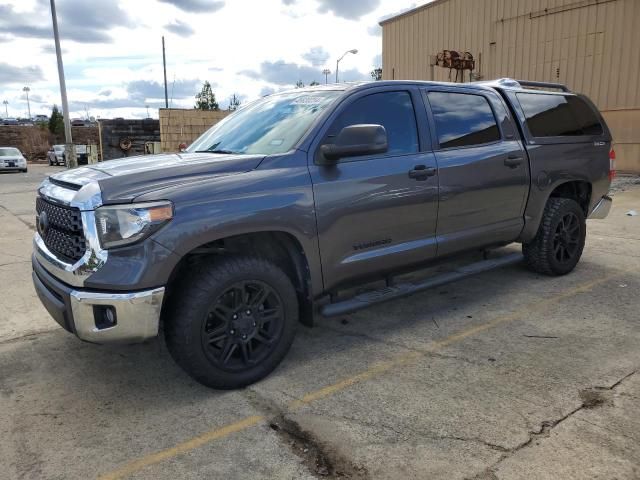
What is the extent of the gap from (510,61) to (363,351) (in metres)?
16.4

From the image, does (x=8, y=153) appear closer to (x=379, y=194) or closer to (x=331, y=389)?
(x=379, y=194)

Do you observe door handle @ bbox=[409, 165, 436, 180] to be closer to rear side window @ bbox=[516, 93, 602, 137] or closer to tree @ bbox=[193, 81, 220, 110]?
rear side window @ bbox=[516, 93, 602, 137]

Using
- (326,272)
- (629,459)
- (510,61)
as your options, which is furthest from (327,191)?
(510,61)

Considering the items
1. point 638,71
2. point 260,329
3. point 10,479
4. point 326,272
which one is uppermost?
point 638,71

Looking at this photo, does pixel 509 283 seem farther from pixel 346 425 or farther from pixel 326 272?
pixel 346 425

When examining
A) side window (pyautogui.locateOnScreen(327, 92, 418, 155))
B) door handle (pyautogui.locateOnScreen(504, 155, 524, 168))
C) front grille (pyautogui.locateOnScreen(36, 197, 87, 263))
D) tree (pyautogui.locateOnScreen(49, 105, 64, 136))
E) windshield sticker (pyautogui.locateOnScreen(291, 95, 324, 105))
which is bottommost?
front grille (pyautogui.locateOnScreen(36, 197, 87, 263))

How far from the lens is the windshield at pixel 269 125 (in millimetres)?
3697

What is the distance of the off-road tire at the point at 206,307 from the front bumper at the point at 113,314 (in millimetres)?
146

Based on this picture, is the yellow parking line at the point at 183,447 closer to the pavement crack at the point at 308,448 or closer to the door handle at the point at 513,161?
the pavement crack at the point at 308,448

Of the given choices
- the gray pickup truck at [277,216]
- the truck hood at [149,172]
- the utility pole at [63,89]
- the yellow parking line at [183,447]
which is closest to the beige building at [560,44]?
the gray pickup truck at [277,216]

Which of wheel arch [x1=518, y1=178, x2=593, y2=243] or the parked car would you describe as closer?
wheel arch [x1=518, y1=178, x2=593, y2=243]

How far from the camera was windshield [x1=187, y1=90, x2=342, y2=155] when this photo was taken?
146 inches

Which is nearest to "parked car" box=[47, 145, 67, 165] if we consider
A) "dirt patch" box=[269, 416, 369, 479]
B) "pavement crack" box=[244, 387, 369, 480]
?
"pavement crack" box=[244, 387, 369, 480]

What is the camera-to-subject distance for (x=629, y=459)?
255cm
